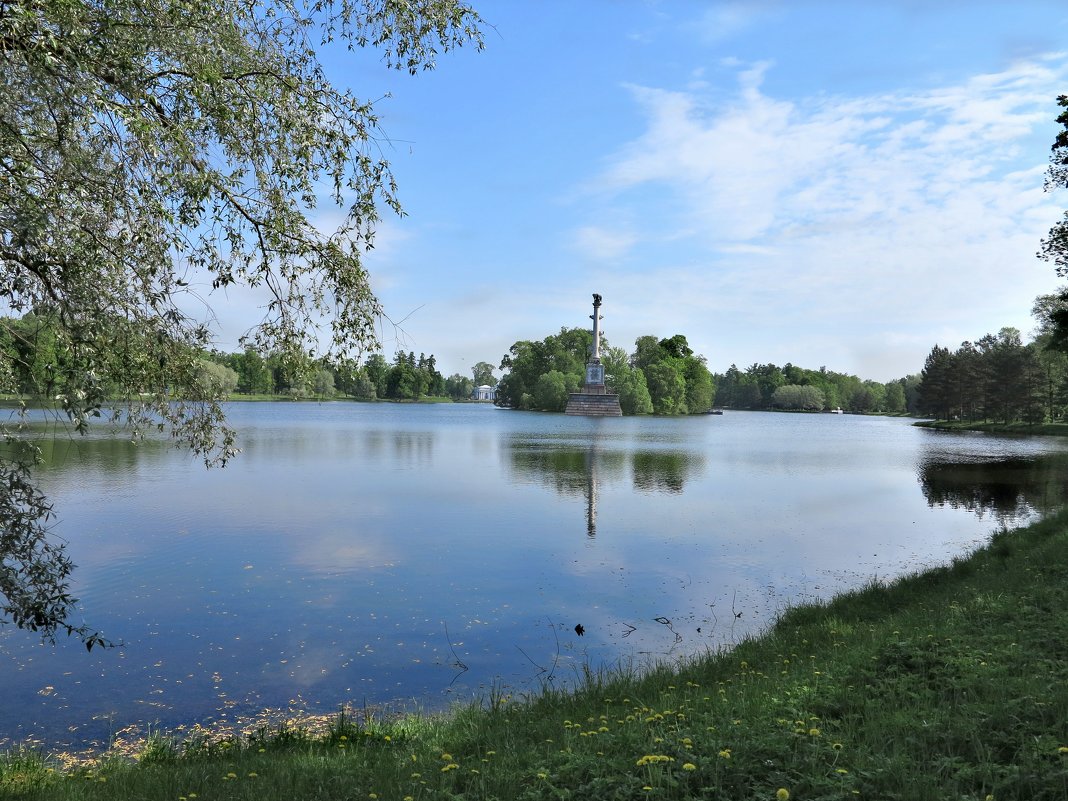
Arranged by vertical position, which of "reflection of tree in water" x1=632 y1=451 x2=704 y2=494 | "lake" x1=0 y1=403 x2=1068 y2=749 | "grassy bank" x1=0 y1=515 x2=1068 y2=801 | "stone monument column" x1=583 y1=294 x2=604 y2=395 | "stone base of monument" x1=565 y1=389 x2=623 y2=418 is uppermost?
"stone monument column" x1=583 y1=294 x2=604 y2=395

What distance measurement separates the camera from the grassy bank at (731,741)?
487 centimetres

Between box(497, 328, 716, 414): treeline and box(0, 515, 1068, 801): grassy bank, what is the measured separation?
128 metres

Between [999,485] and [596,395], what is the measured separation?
97.3m

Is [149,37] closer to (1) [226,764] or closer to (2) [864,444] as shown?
(1) [226,764]

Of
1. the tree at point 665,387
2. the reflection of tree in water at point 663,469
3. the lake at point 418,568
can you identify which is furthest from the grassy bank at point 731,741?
the tree at point 665,387

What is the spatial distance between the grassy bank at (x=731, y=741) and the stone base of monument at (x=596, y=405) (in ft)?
392

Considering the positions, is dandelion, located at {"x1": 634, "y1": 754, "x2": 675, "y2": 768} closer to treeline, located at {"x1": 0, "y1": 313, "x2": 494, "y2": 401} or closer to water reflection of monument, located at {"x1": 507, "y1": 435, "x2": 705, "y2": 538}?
treeline, located at {"x1": 0, "y1": 313, "x2": 494, "y2": 401}

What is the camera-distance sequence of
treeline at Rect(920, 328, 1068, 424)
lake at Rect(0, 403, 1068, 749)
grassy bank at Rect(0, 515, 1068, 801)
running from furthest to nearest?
treeline at Rect(920, 328, 1068, 424) → lake at Rect(0, 403, 1068, 749) → grassy bank at Rect(0, 515, 1068, 801)

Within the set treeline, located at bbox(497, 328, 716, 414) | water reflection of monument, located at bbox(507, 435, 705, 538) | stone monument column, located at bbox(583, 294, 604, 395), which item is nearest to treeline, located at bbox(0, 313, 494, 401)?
water reflection of monument, located at bbox(507, 435, 705, 538)

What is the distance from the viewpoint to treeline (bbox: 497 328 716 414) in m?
140

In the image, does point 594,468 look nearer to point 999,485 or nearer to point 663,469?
point 663,469

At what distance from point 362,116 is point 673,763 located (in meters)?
7.22

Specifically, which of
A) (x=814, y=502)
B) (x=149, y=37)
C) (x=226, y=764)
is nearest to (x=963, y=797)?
(x=226, y=764)

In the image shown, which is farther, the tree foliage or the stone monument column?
the stone monument column
